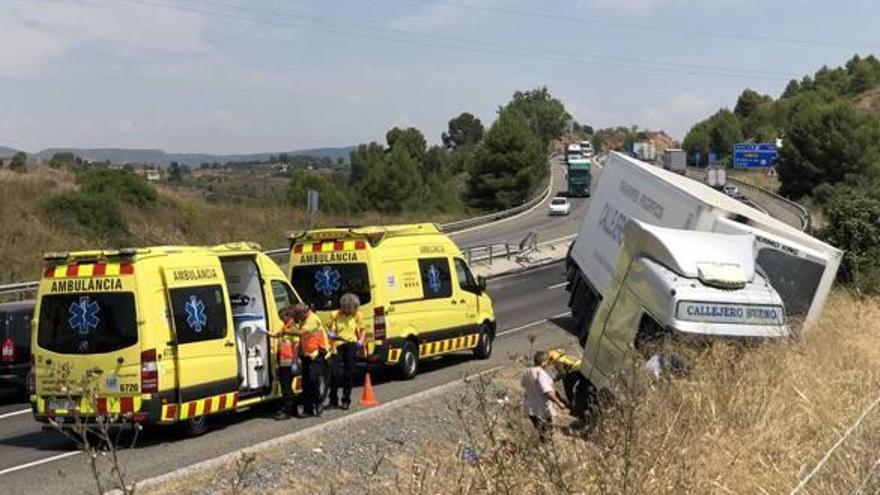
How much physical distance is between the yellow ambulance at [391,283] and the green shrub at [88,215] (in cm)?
2524

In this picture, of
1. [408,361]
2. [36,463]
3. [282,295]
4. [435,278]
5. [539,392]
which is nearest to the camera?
[539,392]

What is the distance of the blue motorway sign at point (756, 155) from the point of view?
83.1 meters

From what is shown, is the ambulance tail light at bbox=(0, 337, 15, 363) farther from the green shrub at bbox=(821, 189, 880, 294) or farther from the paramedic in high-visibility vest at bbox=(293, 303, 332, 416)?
the green shrub at bbox=(821, 189, 880, 294)

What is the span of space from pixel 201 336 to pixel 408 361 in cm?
539

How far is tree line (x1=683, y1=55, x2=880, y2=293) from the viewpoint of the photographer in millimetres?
25125

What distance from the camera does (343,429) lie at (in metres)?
11.3

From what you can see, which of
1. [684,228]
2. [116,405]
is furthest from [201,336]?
[684,228]

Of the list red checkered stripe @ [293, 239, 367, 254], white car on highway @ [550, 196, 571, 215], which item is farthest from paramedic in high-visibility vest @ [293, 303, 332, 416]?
white car on highway @ [550, 196, 571, 215]

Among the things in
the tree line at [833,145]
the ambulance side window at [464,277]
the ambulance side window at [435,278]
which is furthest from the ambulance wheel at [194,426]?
the tree line at [833,145]

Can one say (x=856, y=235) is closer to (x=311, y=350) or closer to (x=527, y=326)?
(x=527, y=326)

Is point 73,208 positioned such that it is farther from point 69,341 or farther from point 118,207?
point 69,341

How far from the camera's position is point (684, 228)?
14766 mm

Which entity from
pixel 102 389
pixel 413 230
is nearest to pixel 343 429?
pixel 102 389

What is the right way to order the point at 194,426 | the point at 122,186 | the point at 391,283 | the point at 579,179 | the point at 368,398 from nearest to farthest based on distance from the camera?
1. the point at 194,426
2. the point at 368,398
3. the point at 391,283
4. the point at 122,186
5. the point at 579,179
